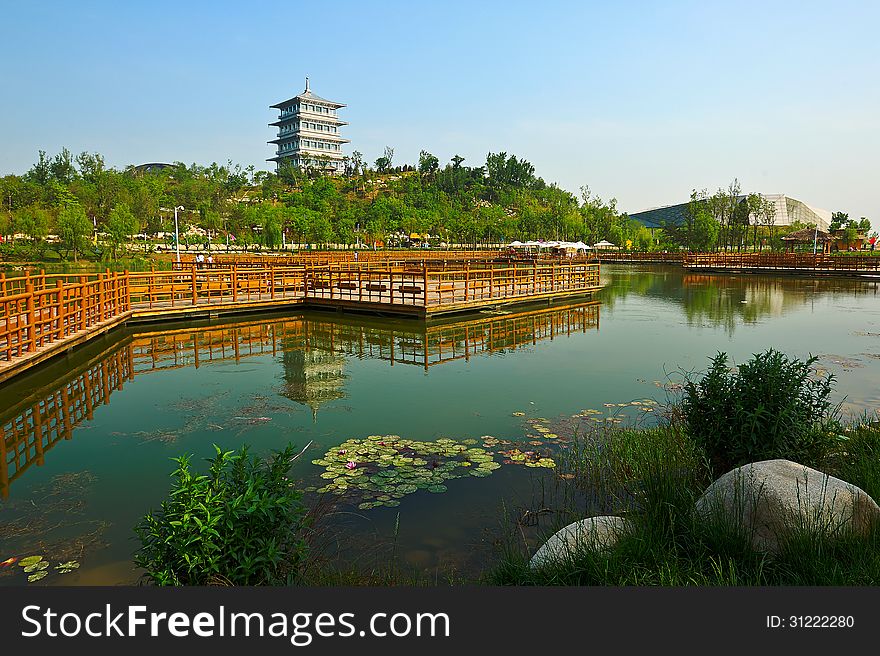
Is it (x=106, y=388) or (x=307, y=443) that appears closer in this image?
(x=307, y=443)

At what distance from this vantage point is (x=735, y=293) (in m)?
26.9

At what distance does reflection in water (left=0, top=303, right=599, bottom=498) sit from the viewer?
813 centimetres

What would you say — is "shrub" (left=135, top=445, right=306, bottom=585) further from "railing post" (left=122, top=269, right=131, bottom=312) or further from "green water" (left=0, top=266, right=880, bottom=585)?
"railing post" (left=122, top=269, right=131, bottom=312)

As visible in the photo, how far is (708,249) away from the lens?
62.5 metres

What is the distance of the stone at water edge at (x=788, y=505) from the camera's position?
3.77 m

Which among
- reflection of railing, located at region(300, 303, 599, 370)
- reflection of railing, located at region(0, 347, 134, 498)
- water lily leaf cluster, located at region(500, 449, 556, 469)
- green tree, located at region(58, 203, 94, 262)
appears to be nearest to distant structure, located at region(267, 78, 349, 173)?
green tree, located at region(58, 203, 94, 262)

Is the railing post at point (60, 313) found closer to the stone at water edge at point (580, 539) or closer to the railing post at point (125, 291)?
the railing post at point (125, 291)

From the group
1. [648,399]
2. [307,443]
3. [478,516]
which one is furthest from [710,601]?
[648,399]

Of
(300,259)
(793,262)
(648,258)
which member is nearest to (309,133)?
(648,258)

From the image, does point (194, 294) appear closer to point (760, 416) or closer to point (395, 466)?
point (395, 466)

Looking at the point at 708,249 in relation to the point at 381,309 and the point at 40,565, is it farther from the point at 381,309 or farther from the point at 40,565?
the point at 40,565

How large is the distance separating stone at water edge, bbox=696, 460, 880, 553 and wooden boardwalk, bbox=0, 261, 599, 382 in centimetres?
1024

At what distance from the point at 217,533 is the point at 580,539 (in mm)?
2241

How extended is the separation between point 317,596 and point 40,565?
10.5 ft
